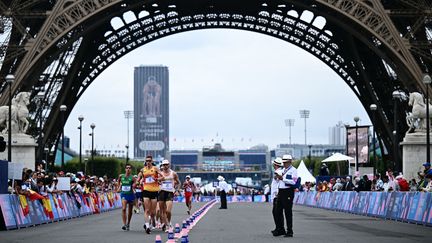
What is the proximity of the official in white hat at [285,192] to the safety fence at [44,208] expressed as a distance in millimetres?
8240

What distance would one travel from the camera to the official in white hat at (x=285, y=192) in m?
24.8

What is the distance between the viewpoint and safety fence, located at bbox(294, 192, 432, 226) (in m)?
31.3

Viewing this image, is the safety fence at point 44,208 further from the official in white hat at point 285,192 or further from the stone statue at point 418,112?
the stone statue at point 418,112

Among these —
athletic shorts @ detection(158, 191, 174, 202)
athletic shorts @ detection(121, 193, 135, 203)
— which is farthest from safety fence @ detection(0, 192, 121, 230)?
athletic shorts @ detection(158, 191, 174, 202)

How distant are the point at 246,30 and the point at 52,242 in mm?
61665

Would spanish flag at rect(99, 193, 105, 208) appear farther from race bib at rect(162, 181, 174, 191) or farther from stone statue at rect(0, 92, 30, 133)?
race bib at rect(162, 181, 174, 191)

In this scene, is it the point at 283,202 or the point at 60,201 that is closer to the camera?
the point at 283,202

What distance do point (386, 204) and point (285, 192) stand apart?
13.3m

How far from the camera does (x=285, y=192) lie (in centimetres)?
2503

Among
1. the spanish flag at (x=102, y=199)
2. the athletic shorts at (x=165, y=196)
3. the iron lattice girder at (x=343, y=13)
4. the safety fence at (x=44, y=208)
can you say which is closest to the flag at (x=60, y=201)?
the safety fence at (x=44, y=208)

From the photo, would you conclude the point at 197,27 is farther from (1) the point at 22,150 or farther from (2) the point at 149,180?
(2) the point at 149,180

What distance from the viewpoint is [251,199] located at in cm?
9431

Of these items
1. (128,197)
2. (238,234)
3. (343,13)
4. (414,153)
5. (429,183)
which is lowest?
(238,234)

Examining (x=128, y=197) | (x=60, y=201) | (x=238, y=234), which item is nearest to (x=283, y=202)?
(x=238, y=234)
